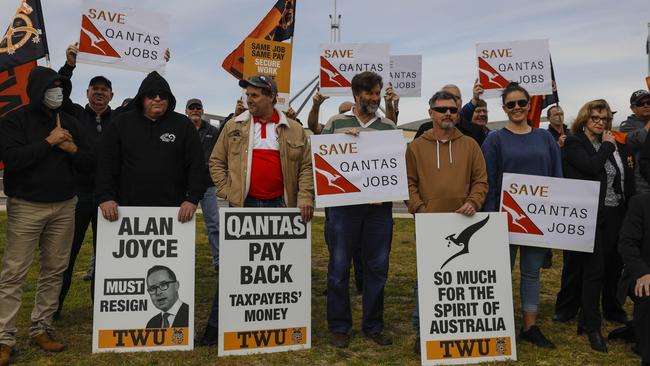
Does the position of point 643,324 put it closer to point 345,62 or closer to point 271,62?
point 345,62

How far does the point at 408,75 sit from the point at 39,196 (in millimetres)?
6479

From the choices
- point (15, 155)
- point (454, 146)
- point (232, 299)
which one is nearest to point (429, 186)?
point (454, 146)

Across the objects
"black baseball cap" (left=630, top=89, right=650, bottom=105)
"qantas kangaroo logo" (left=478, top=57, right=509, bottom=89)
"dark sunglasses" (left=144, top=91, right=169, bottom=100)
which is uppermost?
"qantas kangaroo logo" (left=478, top=57, right=509, bottom=89)

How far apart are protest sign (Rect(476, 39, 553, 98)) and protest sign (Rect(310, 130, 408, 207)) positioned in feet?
8.46

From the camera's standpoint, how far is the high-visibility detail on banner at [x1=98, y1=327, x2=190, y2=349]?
4.42 metres

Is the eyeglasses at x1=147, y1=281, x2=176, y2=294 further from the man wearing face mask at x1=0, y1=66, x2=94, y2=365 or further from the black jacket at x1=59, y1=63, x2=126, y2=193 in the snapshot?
the black jacket at x1=59, y1=63, x2=126, y2=193

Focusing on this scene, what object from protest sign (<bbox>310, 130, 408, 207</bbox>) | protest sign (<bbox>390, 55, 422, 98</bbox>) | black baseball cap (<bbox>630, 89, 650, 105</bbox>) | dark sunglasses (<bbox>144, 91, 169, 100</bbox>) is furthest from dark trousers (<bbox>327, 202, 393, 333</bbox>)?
protest sign (<bbox>390, 55, 422, 98</bbox>)

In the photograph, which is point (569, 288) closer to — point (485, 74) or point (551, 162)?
point (551, 162)

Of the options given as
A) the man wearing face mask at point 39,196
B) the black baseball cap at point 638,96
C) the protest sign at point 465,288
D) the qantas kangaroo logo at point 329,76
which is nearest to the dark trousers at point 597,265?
the protest sign at point 465,288

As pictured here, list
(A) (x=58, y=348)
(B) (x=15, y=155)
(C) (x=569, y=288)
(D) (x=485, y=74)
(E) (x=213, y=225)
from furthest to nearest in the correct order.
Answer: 1. (E) (x=213, y=225)
2. (D) (x=485, y=74)
3. (C) (x=569, y=288)
4. (A) (x=58, y=348)
5. (B) (x=15, y=155)

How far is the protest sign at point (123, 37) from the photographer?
6469 mm

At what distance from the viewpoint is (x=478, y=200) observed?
4652mm

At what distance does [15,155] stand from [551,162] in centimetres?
433

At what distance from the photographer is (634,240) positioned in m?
4.38
